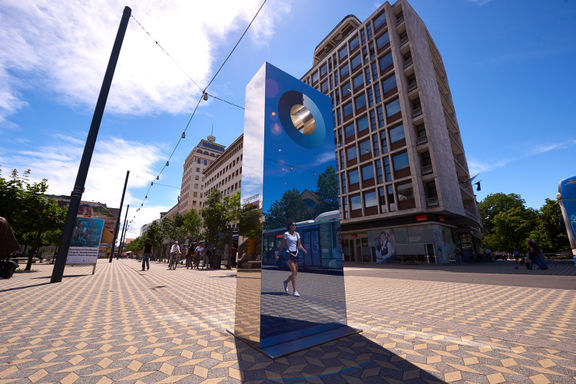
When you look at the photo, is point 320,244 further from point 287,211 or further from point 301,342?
point 301,342

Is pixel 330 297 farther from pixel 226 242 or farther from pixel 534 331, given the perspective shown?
pixel 226 242

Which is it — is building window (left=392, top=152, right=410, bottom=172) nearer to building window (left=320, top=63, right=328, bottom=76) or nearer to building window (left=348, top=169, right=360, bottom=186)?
building window (left=348, top=169, right=360, bottom=186)

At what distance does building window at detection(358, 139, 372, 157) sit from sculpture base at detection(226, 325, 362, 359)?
27398mm

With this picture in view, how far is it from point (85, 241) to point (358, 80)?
31.4 m

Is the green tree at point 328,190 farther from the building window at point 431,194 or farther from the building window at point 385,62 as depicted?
the building window at point 385,62

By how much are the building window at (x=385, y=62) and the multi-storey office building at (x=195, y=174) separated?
5270 centimetres

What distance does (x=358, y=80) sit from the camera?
101 feet

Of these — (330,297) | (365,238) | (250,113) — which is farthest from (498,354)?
(365,238)

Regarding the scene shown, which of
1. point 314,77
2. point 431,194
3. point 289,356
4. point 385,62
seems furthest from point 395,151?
point 289,356

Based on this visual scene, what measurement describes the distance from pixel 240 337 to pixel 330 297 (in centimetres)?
127

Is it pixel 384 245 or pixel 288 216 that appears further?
pixel 384 245

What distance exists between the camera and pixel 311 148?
3.71 meters

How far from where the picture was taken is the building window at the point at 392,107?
26281mm

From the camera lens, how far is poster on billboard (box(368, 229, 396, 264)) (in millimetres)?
25250
